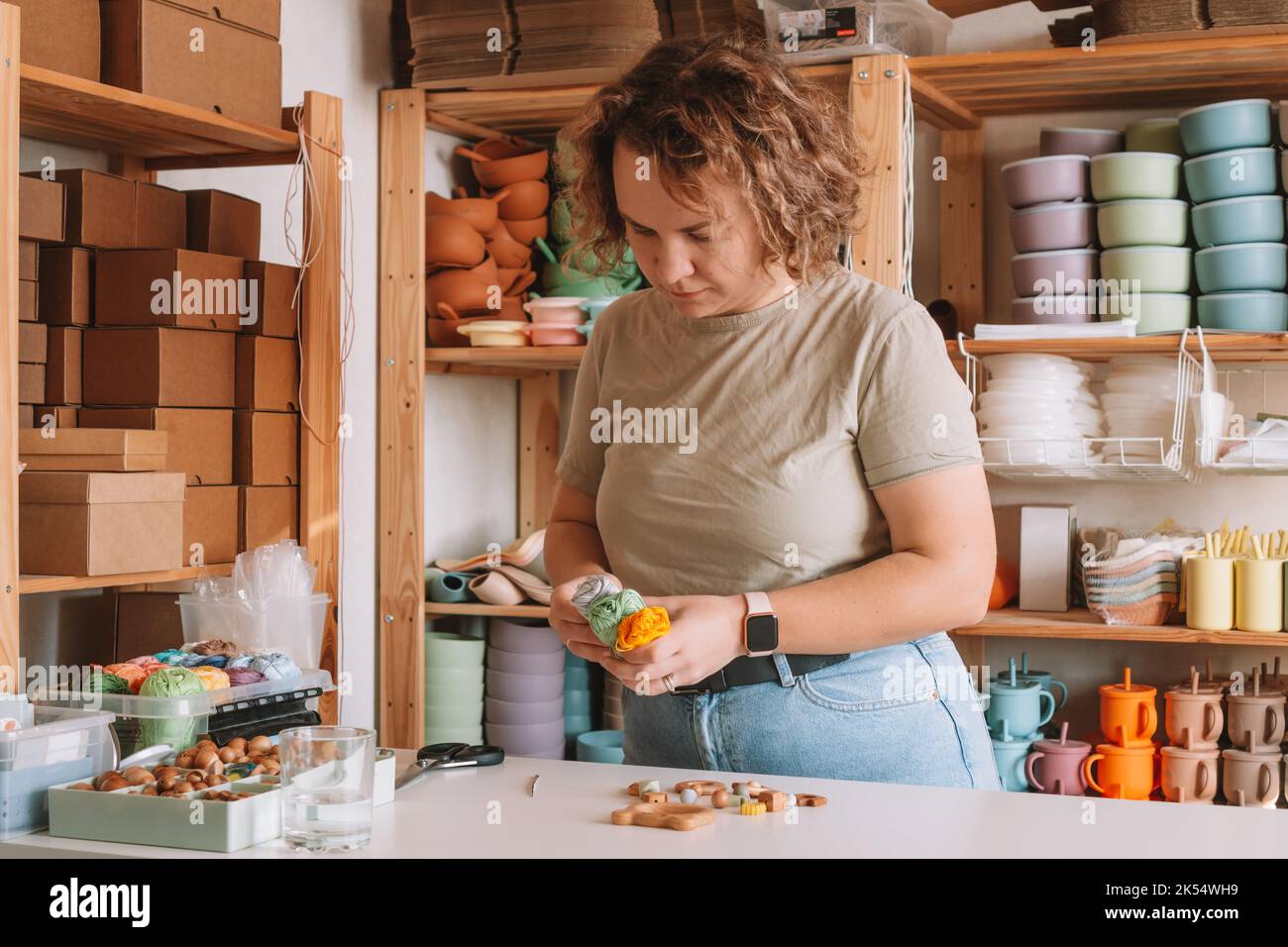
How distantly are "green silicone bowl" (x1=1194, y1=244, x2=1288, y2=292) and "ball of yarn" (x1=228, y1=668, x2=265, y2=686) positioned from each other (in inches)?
70.5

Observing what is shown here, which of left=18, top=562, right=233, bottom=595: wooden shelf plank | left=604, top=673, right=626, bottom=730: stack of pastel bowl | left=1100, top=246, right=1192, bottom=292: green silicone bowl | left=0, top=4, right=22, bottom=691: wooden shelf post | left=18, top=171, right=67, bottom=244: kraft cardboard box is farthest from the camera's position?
left=604, top=673, right=626, bottom=730: stack of pastel bowl

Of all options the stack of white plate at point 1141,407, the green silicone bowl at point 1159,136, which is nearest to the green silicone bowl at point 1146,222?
the green silicone bowl at point 1159,136

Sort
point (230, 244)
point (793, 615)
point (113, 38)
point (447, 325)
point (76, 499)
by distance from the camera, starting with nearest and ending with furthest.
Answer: point (793, 615)
point (76, 499)
point (113, 38)
point (230, 244)
point (447, 325)

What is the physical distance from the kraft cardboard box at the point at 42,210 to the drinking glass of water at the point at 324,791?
1.19 meters

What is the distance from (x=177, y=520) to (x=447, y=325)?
2.81ft

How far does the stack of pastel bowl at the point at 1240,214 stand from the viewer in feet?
7.80

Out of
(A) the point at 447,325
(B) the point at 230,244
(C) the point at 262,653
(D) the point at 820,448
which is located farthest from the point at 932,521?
(A) the point at 447,325

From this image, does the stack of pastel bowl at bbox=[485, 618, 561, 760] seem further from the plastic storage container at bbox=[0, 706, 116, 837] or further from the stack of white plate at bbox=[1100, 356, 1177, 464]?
the plastic storage container at bbox=[0, 706, 116, 837]

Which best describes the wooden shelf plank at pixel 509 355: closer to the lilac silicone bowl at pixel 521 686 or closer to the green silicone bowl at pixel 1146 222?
the lilac silicone bowl at pixel 521 686

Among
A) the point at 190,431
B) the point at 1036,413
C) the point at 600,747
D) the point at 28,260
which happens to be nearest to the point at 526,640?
the point at 600,747

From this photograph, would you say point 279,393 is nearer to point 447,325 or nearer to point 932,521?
point 447,325

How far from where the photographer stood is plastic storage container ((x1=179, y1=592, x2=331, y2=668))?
203 cm

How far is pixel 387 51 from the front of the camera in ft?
9.33

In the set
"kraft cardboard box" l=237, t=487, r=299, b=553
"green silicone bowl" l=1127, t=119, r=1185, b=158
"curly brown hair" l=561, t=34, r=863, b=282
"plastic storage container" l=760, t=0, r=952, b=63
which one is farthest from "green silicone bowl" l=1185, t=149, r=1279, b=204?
"kraft cardboard box" l=237, t=487, r=299, b=553
